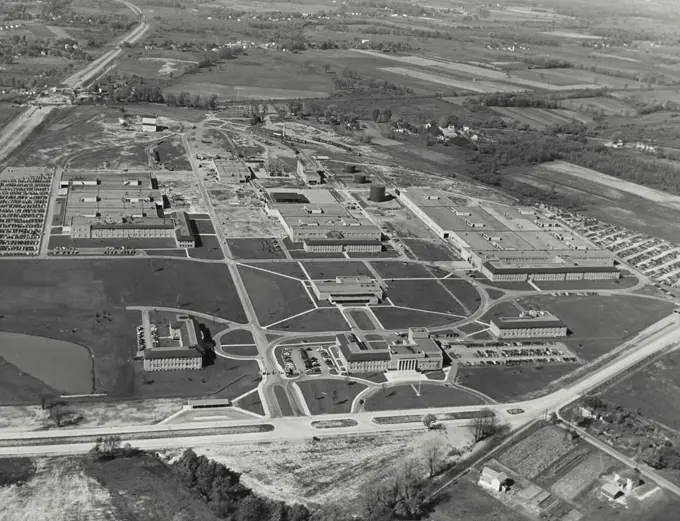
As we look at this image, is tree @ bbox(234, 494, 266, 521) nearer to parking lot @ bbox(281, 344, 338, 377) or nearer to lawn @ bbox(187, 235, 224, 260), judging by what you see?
parking lot @ bbox(281, 344, 338, 377)

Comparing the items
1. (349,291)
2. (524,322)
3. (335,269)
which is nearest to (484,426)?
(524,322)

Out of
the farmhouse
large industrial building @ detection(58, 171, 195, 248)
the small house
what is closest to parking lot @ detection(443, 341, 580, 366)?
the small house

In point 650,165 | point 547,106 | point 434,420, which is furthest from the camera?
point 547,106

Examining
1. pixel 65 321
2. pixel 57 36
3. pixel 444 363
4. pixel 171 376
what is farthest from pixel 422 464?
pixel 57 36

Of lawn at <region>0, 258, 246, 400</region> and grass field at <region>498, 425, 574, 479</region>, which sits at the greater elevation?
lawn at <region>0, 258, 246, 400</region>

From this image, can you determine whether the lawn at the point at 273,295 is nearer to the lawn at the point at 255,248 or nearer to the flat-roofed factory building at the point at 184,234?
the lawn at the point at 255,248

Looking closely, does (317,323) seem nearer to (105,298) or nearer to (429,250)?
(105,298)

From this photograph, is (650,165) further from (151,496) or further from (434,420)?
(151,496)

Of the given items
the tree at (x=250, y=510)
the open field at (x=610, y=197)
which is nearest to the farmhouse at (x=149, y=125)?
the open field at (x=610, y=197)
